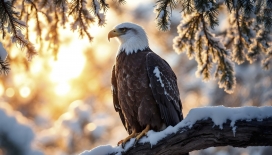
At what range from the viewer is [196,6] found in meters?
4.83

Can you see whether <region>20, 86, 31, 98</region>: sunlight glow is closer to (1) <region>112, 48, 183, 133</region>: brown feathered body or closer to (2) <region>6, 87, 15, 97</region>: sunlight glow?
(2) <region>6, 87, 15, 97</region>: sunlight glow

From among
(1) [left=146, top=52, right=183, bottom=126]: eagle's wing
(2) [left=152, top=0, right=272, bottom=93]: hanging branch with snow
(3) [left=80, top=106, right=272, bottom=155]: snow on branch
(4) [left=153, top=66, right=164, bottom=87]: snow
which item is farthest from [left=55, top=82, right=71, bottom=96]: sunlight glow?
(3) [left=80, top=106, right=272, bottom=155]: snow on branch

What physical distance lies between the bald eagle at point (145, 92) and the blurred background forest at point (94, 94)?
6.67 ft

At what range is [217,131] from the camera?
14.1ft

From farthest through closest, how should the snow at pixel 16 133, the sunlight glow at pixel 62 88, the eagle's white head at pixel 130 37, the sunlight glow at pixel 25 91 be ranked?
the sunlight glow at pixel 25 91
the sunlight glow at pixel 62 88
the snow at pixel 16 133
the eagle's white head at pixel 130 37

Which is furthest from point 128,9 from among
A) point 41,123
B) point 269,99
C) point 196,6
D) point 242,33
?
point 196,6

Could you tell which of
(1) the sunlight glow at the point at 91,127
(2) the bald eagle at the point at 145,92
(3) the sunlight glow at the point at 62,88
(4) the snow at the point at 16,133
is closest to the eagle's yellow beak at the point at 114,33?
(2) the bald eagle at the point at 145,92

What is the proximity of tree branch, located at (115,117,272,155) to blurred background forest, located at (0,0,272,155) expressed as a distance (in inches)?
136

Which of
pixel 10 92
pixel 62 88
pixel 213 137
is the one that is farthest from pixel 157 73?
pixel 10 92

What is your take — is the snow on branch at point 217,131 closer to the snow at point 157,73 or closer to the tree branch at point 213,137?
the tree branch at point 213,137

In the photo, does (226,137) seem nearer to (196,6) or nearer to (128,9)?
(196,6)

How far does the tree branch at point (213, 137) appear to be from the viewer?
4.20 m

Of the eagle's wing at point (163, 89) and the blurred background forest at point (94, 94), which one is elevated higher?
the blurred background forest at point (94, 94)

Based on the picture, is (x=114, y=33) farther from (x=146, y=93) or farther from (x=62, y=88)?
(x=62, y=88)
